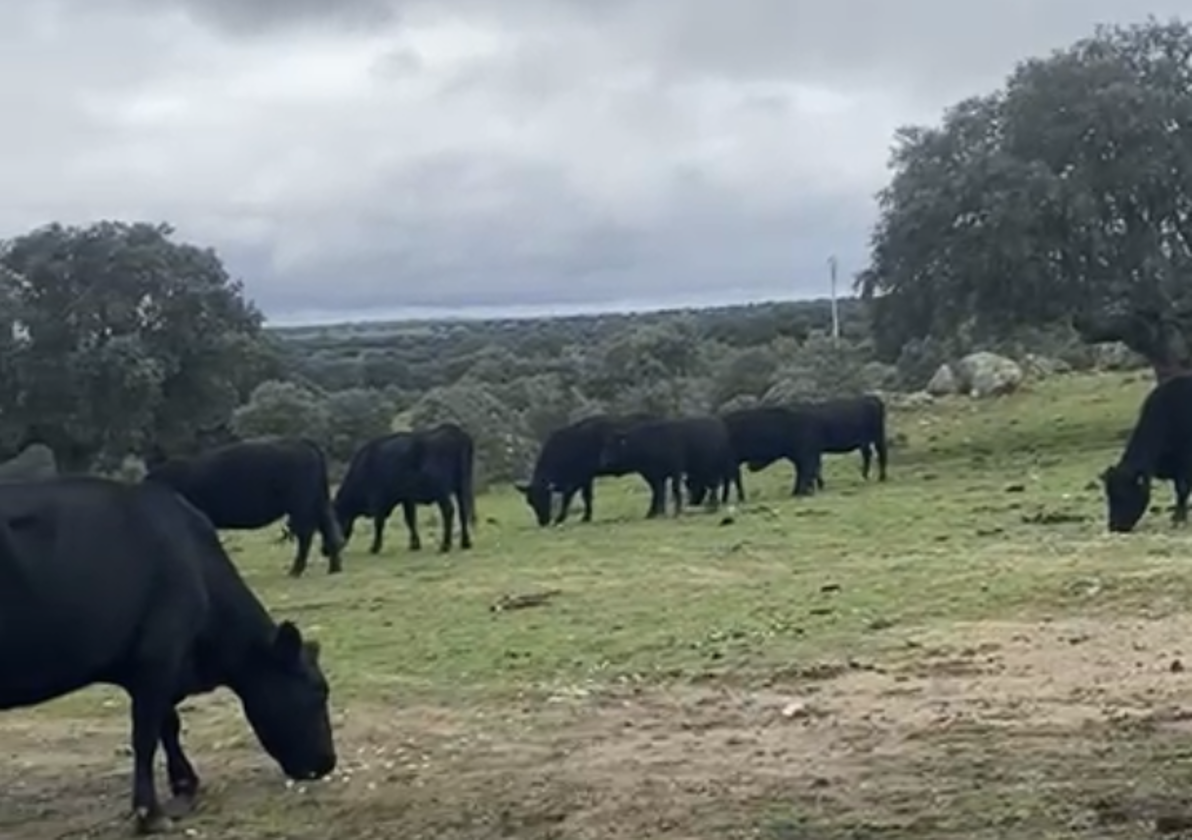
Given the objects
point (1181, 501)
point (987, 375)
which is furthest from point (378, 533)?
point (987, 375)

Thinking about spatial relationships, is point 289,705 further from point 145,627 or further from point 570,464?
point 570,464

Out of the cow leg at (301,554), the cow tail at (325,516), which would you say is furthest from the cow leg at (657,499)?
the cow leg at (301,554)

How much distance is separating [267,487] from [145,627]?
14038 mm

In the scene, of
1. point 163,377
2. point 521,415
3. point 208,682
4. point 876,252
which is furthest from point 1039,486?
point 163,377

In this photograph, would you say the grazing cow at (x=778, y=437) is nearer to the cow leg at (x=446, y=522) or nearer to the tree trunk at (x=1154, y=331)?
the cow leg at (x=446, y=522)

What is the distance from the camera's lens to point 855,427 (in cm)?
3556

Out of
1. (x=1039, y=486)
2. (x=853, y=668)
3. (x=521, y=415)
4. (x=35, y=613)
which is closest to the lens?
(x=35, y=613)

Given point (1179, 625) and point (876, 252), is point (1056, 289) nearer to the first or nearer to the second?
point (876, 252)

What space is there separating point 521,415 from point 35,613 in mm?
40818

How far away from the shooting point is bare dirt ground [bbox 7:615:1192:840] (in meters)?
9.12

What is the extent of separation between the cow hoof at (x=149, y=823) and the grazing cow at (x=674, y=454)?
2123 cm

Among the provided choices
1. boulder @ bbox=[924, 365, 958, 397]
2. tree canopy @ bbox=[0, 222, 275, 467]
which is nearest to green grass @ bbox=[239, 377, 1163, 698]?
boulder @ bbox=[924, 365, 958, 397]

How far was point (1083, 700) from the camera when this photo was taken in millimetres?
11461

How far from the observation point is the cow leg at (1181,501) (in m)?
22.1
